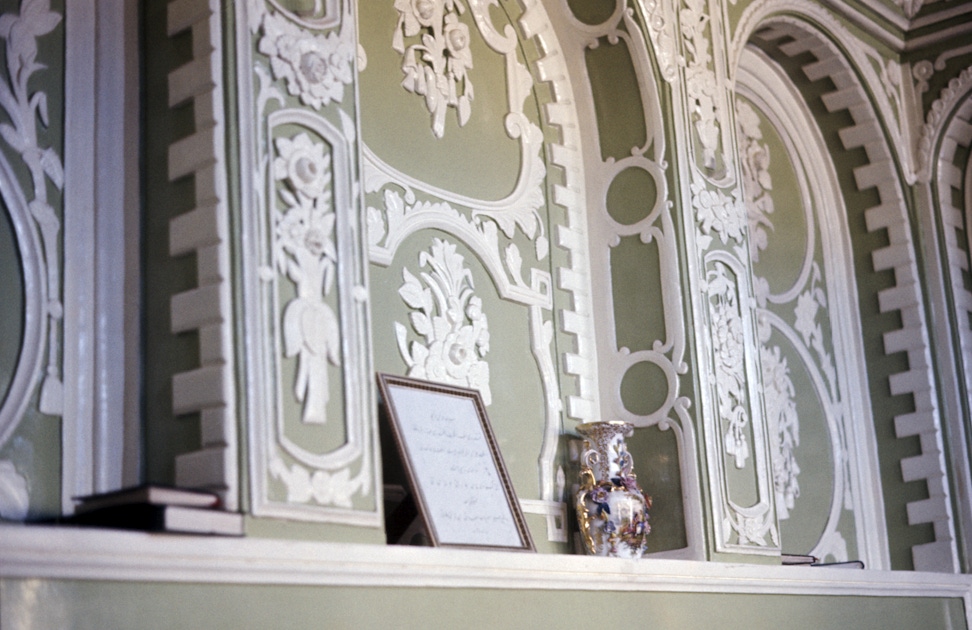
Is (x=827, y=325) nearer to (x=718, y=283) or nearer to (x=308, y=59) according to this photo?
(x=718, y=283)

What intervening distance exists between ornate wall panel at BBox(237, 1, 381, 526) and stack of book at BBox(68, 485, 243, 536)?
10cm

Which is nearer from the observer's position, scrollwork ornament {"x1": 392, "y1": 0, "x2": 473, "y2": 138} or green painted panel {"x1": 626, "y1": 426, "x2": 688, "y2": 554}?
scrollwork ornament {"x1": 392, "y1": 0, "x2": 473, "y2": 138}

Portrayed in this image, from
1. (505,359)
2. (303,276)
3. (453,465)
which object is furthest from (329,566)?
(505,359)

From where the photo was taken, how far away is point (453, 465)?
279 cm

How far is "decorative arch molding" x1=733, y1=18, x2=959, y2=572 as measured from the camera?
4.73m

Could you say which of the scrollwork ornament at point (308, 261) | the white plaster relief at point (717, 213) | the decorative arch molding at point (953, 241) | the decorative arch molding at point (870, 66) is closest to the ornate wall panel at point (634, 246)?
the white plaster relief at point (717, 213)

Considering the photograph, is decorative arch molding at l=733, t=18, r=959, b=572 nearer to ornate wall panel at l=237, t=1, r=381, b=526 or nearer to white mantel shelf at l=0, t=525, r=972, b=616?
white mantel shelf at l=0, t=525, r=972, b=616

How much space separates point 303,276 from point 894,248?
11.4 feet

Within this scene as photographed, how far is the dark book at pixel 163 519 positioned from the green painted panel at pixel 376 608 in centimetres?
9

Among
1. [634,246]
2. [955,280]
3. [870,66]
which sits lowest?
[634,246]

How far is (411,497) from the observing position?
2.66 meters

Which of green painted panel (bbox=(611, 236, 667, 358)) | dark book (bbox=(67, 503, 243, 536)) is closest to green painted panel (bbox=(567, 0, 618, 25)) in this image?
green painted panel (bbox=(611, 236, 667, 358))

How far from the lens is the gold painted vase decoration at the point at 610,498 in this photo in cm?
311

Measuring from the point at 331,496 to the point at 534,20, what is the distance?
1996mm
